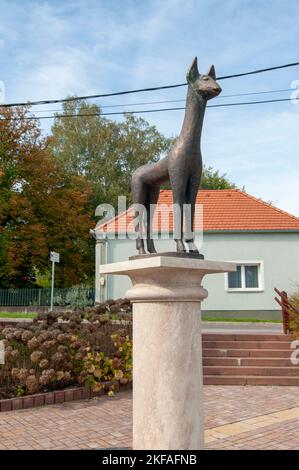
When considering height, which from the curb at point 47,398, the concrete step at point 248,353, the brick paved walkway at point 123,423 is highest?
the concrete step at point 248,353

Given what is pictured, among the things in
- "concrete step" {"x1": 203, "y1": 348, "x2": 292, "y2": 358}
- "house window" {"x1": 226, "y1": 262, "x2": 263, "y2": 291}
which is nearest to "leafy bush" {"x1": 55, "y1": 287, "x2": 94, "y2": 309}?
"house window" {"x1": 226, "y1": 262, "x2": 263, "y2": 291}

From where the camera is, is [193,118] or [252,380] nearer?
[193,118]

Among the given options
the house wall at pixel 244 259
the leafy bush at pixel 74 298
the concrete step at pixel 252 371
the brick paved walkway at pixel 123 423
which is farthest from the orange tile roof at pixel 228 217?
the brick paved walkway at pixel 123 423

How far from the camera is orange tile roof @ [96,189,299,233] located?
17.1 metres

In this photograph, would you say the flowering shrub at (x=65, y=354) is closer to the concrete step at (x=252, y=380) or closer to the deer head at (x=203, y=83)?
the concrete step at (x=252, y=380)

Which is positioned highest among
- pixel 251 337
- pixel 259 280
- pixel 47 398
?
pixel 259 280

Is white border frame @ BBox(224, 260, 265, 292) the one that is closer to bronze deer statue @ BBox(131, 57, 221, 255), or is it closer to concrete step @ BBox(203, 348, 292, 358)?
concrete step @ BBox(203, 348, 292, 358)

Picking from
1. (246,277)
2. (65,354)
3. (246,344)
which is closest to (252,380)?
(246,344)

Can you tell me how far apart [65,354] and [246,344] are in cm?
396

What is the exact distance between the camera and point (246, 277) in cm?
1720

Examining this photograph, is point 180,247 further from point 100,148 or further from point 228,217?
point 100,148

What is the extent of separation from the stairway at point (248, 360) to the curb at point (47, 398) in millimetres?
2317

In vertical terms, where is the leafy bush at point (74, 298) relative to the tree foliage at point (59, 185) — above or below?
below

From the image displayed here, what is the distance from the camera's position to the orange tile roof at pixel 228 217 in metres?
17.1
